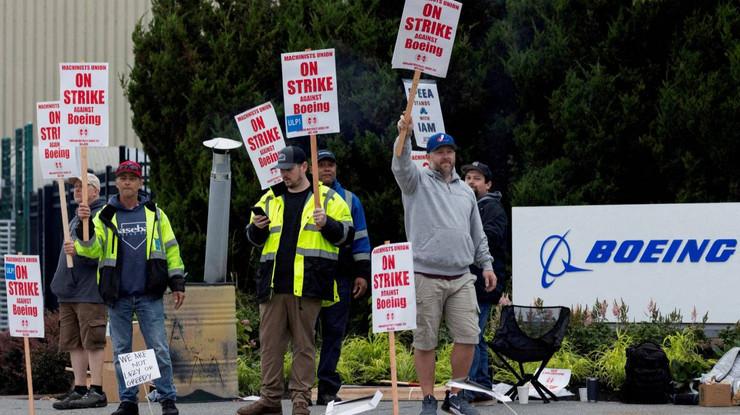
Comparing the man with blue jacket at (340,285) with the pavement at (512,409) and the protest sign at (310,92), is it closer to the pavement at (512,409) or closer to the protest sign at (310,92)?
the pavement at (512,409)

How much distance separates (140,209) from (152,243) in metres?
0.29

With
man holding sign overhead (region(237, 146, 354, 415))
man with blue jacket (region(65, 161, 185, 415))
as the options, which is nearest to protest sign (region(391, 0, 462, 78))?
man holding sign overhead (region(237, 146, 354, 415))

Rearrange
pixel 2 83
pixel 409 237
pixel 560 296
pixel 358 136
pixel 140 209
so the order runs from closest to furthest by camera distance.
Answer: pixel 409 237
pixel 140 209
pixel 560 296
pixel 358 136
pixel 2 83

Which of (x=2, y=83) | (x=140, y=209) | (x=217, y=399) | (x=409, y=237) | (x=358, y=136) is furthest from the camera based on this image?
(x=2, y=83)

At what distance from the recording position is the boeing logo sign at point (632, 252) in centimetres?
1463

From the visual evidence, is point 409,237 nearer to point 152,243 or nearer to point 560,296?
point 152,243

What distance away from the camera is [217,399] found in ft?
41.7

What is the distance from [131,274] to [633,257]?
5990 millimetres

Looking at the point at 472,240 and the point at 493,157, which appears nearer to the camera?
the point at 472,240

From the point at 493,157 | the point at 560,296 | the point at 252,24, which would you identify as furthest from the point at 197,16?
the point at 560,296

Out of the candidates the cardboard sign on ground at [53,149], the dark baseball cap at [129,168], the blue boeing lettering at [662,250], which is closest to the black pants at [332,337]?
the dark baseball cap at [129,168]

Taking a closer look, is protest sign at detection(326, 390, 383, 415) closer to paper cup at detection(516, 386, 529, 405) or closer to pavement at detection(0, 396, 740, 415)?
pavement at detection(0, 396, 740, 415)

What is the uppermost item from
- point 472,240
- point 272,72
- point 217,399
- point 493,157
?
point 272,72

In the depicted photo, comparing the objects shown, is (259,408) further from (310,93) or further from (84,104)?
(84,104)
